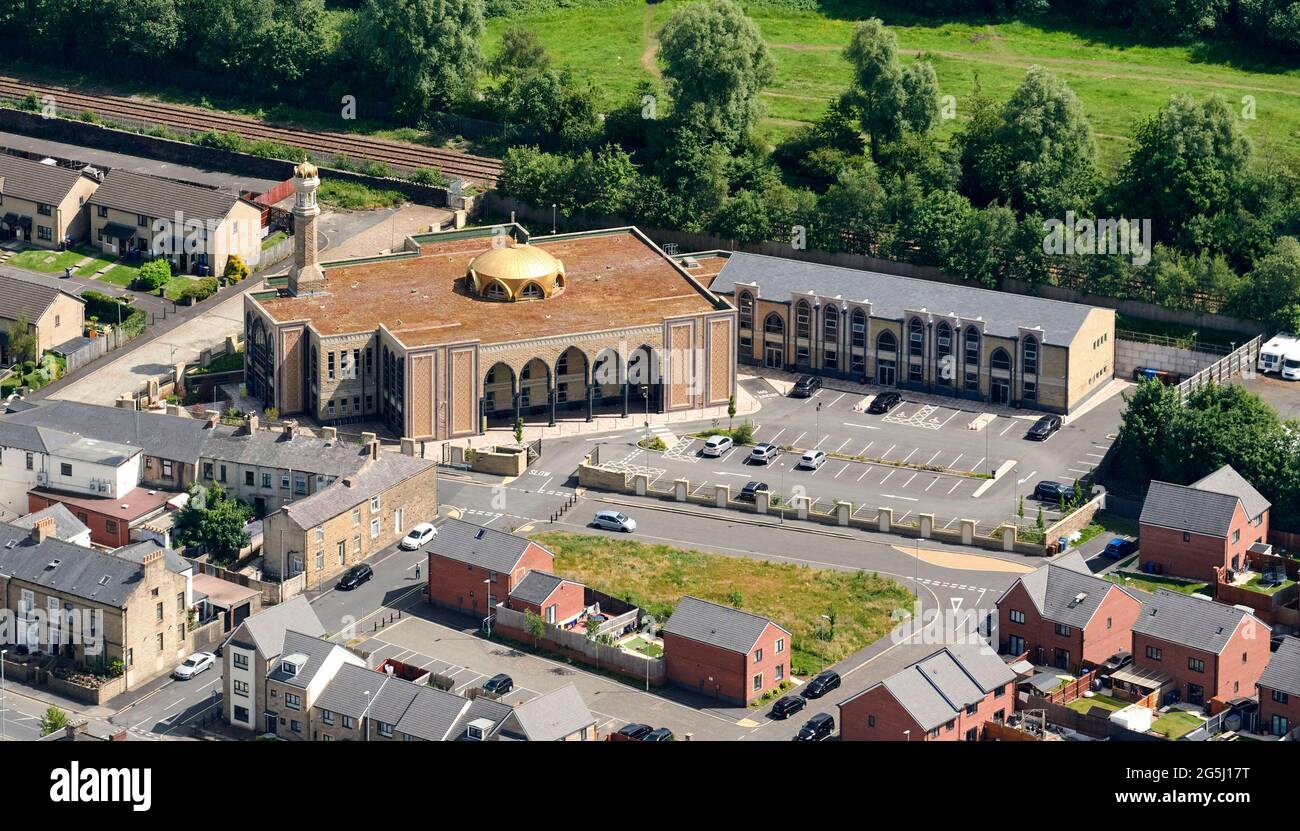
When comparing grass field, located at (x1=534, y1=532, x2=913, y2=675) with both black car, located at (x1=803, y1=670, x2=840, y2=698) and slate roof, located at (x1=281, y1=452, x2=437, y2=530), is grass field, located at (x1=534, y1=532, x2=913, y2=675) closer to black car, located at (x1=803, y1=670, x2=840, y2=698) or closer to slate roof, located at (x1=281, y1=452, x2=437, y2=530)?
black car, located at (x1=803, y1=670, x2=840, y2=698)

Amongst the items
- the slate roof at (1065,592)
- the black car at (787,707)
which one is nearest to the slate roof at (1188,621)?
the slate roof at (1065,592)

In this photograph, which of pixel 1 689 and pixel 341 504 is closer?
pixel 1 689

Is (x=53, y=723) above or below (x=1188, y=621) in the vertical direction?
below

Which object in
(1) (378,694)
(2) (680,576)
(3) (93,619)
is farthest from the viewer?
(2) (680,576)

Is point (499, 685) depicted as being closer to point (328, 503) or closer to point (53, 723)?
point (328, 503)

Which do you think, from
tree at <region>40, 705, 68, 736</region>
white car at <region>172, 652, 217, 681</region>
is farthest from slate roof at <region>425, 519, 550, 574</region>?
tree at <region>40, 705, 68, 736</region>

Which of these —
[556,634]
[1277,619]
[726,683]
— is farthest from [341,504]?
[1277,619]

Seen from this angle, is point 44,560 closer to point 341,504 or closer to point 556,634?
point 341,504

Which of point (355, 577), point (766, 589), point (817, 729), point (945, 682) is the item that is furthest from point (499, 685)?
point (945, 682)
